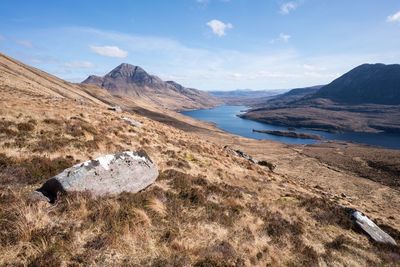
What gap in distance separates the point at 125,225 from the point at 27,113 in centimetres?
1706

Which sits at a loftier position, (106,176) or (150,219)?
(106,176)

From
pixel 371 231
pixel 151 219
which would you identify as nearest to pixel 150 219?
pixel 151 219

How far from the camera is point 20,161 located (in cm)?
1363

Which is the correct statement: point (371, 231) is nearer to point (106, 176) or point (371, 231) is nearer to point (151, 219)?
point (151, 219)

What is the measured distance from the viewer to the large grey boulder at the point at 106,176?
10.9m

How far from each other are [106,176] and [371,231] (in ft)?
52.0

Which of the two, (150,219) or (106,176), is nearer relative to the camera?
(150,219)

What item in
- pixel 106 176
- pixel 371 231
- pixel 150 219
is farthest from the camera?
pixel 371 231

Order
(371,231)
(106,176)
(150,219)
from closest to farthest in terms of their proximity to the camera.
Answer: (150,219), (106,176), (371,231)

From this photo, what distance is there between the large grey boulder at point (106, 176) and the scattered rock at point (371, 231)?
43.1ft

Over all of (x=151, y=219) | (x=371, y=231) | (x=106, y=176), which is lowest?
(x=371, y=231)

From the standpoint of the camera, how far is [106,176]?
40.2 ft

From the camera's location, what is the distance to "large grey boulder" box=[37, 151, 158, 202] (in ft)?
35.7

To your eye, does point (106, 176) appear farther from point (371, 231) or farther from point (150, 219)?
point (371, 231)
